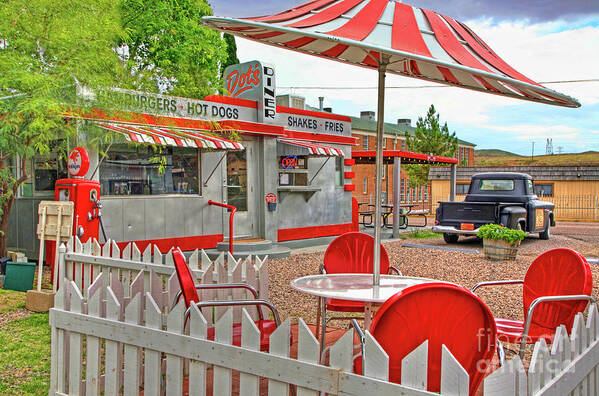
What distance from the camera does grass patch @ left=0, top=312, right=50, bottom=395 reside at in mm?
4543

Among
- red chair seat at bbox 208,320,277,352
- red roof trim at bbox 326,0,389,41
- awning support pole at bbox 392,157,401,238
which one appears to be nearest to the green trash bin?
red chair seat at bbox 208,320,277,352

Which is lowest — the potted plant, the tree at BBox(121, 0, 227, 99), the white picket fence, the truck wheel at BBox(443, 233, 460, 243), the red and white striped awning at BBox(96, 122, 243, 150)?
the truck wheel at BBox(443, 233, 460, 243)

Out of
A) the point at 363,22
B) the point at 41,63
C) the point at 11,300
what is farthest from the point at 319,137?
the point at 363,22

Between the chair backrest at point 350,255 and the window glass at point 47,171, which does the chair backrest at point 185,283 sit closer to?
the chair backrest at point 350,255

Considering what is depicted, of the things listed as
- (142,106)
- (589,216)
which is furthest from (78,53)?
(589,216)

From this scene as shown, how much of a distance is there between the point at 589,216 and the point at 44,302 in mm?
30038

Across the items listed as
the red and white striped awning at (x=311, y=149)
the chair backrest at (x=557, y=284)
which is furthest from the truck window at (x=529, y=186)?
the chair backrest at (x=557, y=284)

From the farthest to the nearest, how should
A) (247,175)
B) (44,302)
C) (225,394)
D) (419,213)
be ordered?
(419,213) < (247,175) < (44,302) < (225,394)

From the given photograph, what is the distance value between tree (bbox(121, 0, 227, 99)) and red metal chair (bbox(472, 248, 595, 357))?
24313 mm

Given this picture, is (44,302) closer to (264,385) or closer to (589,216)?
(264,385)

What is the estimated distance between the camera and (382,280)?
15.1 ft

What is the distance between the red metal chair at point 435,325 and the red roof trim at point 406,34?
1.24 metres

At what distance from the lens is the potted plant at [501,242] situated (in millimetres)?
11445

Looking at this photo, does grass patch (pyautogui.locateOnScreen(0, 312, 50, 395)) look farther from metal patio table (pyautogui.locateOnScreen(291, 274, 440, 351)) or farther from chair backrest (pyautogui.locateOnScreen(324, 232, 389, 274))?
chair backrest (pyautogui.locateOnScreen(324, 232, 389, 274))
